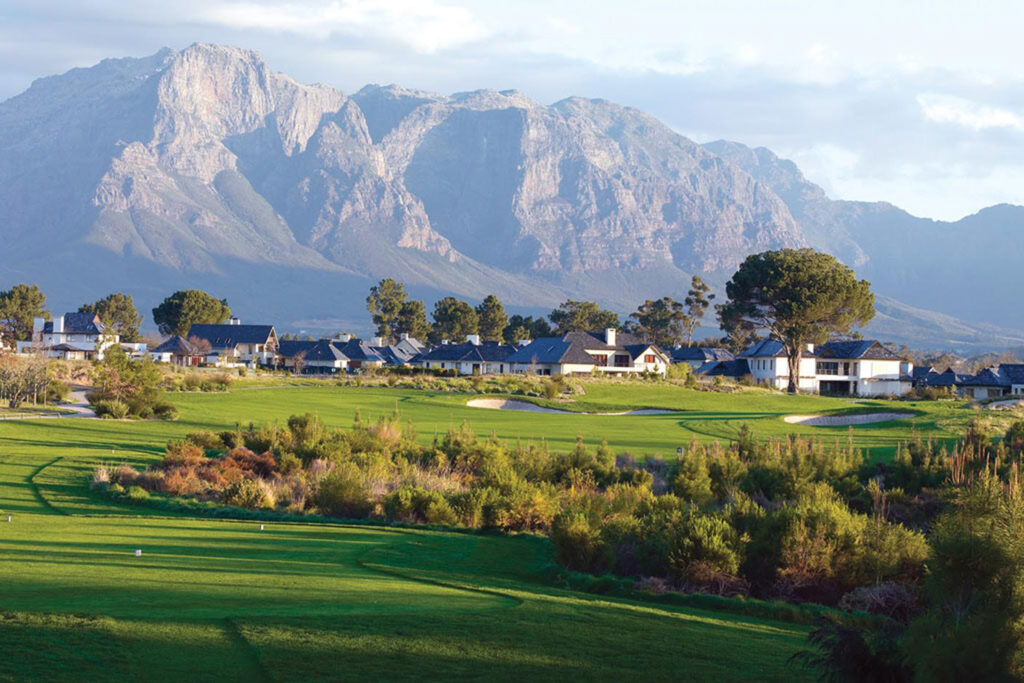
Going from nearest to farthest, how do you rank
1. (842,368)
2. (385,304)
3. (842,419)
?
(842,419)
(842,368)
(385,304)

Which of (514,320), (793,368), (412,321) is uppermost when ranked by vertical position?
(514,320)

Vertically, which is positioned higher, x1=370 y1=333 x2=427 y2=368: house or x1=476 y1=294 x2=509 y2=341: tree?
x1=476 y1=294 x2=509 y2=341: tree

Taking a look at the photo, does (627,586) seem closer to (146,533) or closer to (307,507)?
(146,533)

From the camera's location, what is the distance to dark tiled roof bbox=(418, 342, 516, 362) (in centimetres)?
11794

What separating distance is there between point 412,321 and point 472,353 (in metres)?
40.2

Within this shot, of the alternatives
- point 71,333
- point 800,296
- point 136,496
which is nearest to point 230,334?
point 71,333

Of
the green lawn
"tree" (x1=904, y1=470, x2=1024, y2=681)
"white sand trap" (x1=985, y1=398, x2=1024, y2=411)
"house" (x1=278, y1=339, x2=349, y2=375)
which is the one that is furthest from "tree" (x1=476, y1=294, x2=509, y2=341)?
"tree" (x1=904, y1=470, x2=1024, y2=681)

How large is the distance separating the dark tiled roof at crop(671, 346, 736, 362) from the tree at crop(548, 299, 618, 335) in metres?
15.9

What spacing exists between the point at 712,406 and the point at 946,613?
60800 mm

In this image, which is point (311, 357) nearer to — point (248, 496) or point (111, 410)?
point (111, 410)

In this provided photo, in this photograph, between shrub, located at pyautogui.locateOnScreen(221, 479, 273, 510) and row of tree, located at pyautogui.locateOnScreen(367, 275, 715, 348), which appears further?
row of tree, located at pyautogui.locateOnScreen(367, 275, 715, 348)

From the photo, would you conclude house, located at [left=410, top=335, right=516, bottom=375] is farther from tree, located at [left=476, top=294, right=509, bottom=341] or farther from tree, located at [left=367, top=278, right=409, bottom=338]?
tree, located at [left=367, top=278, right=409, bottom=338]

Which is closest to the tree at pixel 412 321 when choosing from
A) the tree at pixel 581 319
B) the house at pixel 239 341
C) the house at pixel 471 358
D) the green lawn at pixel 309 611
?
the tree at pixel 581 319

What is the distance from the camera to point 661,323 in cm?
14650
